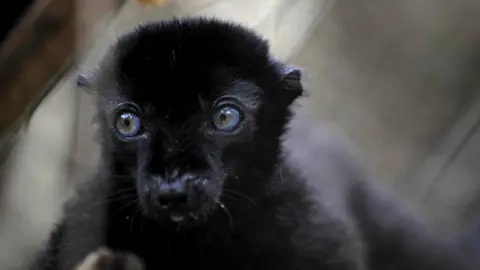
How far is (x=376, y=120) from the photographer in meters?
0.68

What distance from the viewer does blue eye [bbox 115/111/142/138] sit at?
606mm

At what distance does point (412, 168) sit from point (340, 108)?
8cm

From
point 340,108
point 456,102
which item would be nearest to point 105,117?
point 340,108

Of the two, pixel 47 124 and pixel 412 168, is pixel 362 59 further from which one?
pixel 47 124

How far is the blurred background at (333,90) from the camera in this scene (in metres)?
0.65

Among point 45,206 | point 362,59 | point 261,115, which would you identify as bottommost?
point 45,206

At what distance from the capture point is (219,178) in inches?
23.1

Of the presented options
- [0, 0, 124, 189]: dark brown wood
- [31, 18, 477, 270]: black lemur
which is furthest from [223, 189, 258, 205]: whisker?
[0, 0, 124, 189]: dark brown wood

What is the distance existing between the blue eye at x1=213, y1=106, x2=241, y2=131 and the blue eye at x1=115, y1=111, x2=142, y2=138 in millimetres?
61

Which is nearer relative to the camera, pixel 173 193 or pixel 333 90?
pixel 173 193

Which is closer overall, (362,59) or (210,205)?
(210,205)

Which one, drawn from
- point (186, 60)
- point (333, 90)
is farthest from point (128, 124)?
point (333, 90)

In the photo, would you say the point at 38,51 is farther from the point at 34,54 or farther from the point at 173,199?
the point at 173,199

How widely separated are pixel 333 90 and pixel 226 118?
12cm
